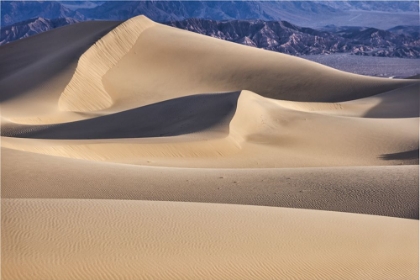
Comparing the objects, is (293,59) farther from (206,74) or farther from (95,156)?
(95,156)

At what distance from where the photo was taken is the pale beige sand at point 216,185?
8.77m

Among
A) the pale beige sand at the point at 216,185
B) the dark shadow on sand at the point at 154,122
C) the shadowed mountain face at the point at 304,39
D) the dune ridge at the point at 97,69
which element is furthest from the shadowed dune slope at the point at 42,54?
the shadowed mountain face at the point at 304,39

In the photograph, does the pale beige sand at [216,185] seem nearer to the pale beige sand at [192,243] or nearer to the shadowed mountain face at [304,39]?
the pale beige sand at [192,243]

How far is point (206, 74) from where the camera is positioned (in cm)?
3175

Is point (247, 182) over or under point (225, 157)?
over

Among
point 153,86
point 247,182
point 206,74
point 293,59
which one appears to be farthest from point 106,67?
point 247,182

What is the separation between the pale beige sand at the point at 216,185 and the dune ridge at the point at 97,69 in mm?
14867

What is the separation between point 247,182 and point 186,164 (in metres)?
3.45

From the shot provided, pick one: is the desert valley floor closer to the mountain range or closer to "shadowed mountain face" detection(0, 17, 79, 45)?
the mountain range

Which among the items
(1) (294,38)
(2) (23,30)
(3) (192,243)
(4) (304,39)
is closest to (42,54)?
(3) (192,243)

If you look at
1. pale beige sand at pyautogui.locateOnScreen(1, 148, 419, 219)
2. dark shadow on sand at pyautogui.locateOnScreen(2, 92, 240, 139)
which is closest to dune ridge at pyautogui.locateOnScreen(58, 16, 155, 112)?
dark shadow on sand at pyautogui.locateOnScreen(2, 92, 240, 139)

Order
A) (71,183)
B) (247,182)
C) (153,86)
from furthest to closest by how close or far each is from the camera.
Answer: (153,86) → (247,182) → (71,183)

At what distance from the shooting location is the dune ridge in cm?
2578

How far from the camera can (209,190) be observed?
9.30m
